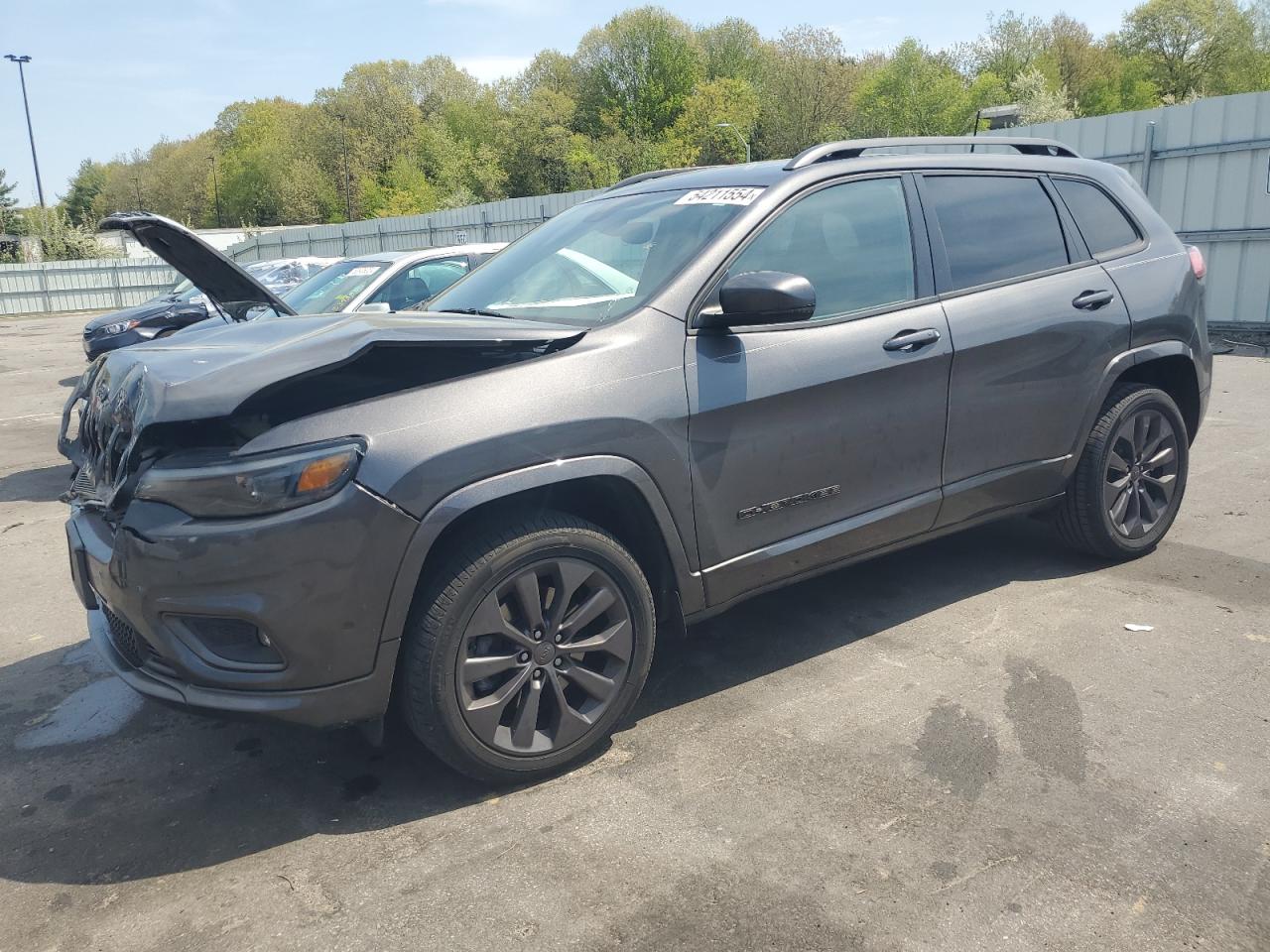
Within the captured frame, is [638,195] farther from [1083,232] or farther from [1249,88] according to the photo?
[1249,88]

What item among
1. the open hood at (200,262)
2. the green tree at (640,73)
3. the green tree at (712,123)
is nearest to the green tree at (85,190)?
the green tree at (640,73)

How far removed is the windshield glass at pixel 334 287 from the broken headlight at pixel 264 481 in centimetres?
576

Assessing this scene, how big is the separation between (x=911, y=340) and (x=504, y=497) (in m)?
1.70

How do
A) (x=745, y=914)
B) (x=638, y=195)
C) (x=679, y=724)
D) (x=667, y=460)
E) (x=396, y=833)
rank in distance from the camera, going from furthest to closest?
(x=638, y=195), (x=679, y=724), (x=667, y=460), (x=396, y=833), (x=745, y=914)

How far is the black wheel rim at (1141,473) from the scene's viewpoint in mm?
4531

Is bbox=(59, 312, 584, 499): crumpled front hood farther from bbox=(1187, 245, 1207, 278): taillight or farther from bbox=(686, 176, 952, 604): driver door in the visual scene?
bbox=(1187, 245, 1207, 278): taillight

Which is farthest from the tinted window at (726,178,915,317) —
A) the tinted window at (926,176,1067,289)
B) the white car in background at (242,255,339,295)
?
the white car in background at (242,255,339,295)

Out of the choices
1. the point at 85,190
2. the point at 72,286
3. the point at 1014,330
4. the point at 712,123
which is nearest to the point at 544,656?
the point at 1014,330

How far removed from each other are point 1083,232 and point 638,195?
1.98 metres

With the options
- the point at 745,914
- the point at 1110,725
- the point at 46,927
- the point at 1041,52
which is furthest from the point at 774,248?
the point at 1041,52

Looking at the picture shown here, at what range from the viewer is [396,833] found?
9.35 feet

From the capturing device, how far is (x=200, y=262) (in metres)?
4.18

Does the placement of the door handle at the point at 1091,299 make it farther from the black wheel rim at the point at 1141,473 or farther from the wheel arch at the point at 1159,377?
the black wheel rim at the point at 1141,473

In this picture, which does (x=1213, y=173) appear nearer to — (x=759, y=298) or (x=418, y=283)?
(x=418, y=283)
